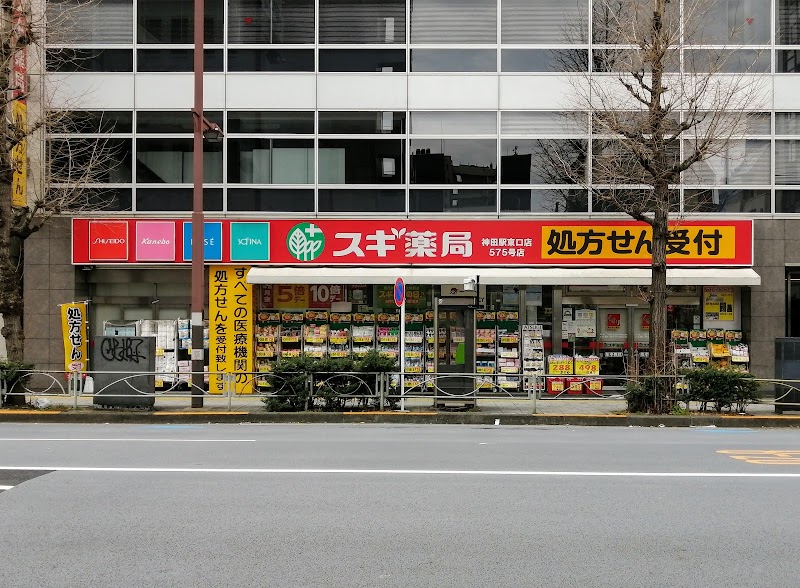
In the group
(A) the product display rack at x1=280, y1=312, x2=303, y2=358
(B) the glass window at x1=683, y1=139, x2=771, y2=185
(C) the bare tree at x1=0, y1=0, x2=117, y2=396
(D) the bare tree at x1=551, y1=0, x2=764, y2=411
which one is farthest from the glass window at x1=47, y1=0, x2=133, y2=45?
(B) the glass window at x1=683, y1=139, x2=771, y2=185

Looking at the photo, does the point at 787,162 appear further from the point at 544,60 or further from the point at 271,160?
the point at 271,160

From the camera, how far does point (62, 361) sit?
19.5 meters

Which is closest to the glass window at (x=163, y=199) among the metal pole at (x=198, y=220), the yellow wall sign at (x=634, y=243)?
the metal pole at (x=198, y=220)

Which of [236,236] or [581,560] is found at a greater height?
[236,236]

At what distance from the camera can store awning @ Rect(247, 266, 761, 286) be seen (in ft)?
60.2

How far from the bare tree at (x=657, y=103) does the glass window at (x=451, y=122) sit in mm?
2078

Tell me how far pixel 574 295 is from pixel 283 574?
1540cm

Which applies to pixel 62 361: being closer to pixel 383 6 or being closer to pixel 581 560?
pixel 383 6

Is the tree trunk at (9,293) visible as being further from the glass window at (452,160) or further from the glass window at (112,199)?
the glass window at (452,160)

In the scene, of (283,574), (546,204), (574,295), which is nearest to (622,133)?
(546,204)

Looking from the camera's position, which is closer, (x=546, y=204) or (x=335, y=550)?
(x=335, y=550)

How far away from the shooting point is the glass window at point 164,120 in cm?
1992

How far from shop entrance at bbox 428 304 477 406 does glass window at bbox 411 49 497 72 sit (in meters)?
7.46

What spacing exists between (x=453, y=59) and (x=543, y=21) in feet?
8.68
